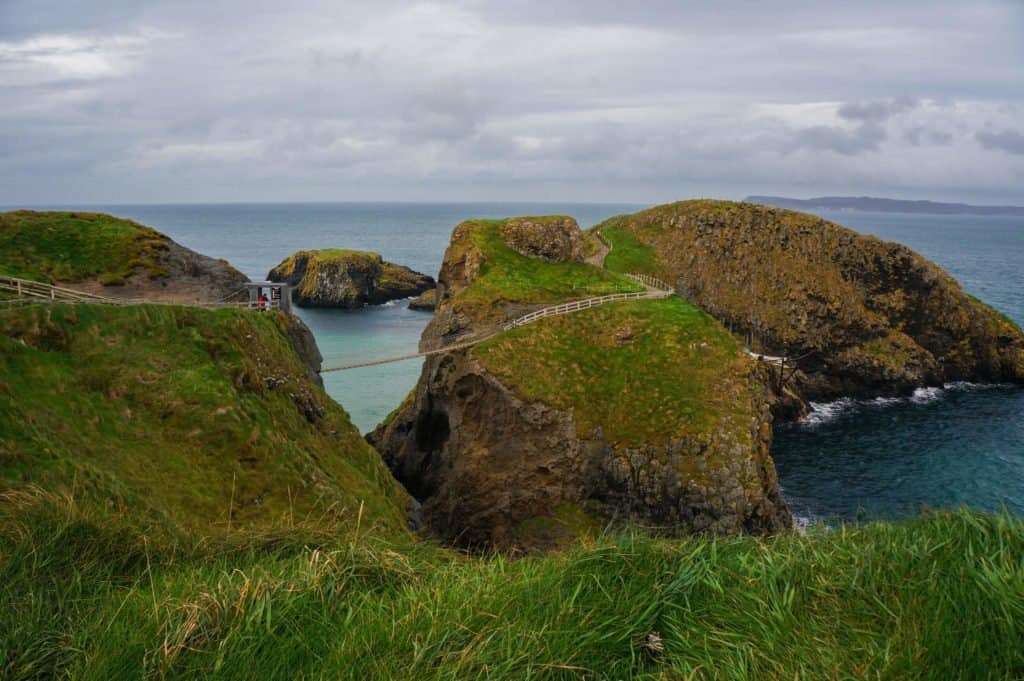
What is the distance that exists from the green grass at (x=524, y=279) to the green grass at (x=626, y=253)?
1648 cm

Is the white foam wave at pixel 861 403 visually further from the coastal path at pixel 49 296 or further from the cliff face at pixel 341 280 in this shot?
the cliff face at pixel 341 280

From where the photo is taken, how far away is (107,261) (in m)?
39.6

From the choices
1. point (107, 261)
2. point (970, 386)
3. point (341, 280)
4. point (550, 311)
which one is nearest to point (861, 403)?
point (970, 386)

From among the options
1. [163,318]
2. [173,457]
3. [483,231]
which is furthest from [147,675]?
[483,231]

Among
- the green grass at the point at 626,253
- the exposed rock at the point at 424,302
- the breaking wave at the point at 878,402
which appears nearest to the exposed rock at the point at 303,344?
the green grass at the point at 626,253

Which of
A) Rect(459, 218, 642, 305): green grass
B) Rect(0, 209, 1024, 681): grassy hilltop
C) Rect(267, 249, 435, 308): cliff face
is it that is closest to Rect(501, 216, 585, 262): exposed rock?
Rect(459, 218, 642, 305): green grass

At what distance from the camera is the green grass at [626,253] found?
7925 cm

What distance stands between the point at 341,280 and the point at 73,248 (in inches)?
3565

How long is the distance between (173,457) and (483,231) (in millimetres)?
40805

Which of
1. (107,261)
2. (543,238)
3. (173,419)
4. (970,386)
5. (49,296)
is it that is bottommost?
(970,386)

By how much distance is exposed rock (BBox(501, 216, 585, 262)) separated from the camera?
202 ft

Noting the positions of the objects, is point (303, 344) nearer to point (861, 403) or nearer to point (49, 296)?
point (49, 296)

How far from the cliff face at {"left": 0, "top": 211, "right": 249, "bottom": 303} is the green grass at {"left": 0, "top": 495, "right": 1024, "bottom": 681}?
1191 inches

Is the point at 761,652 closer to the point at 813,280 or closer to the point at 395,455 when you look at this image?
the point at 395,455
